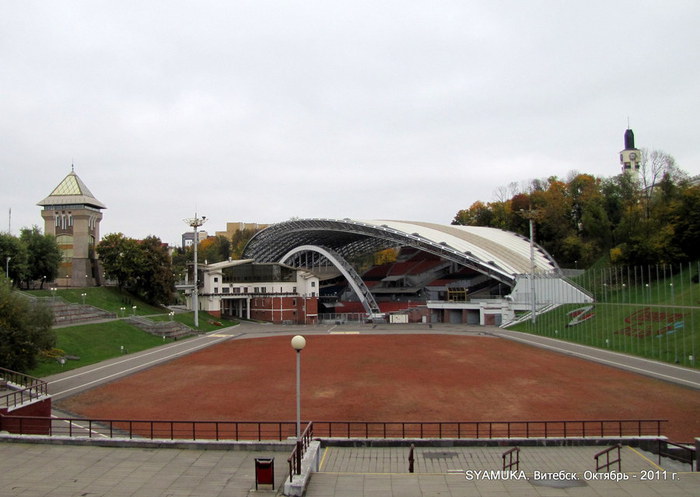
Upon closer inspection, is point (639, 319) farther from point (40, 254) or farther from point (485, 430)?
point (40, 254)

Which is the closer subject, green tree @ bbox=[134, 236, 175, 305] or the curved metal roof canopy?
green tree @ bbox=[134, 236, 175, 305]

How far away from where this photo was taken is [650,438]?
1573 cm

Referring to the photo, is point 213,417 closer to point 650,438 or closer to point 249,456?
Answer: point 249,456

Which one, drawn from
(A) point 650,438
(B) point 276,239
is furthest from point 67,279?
(A) point 650,438

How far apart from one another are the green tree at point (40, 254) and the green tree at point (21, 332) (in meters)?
34.7

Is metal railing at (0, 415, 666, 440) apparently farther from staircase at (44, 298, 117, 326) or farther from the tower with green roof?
the tower with green roof

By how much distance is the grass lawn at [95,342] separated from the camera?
35.8 m

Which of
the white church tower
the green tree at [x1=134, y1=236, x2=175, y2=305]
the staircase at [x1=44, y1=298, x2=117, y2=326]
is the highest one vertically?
the white church tower

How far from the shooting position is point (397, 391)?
2784cm

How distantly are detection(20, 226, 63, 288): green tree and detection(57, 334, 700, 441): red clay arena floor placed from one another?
2993 centimetres

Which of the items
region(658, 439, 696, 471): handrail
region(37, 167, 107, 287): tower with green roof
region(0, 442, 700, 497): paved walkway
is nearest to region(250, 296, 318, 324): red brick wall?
region(37, 167, 107, 287): tower with green roof

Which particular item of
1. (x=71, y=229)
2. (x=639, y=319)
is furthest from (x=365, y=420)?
(x=71, y=229)

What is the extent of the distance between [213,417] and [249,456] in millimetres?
10180

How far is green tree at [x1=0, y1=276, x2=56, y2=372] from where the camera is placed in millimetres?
26625
